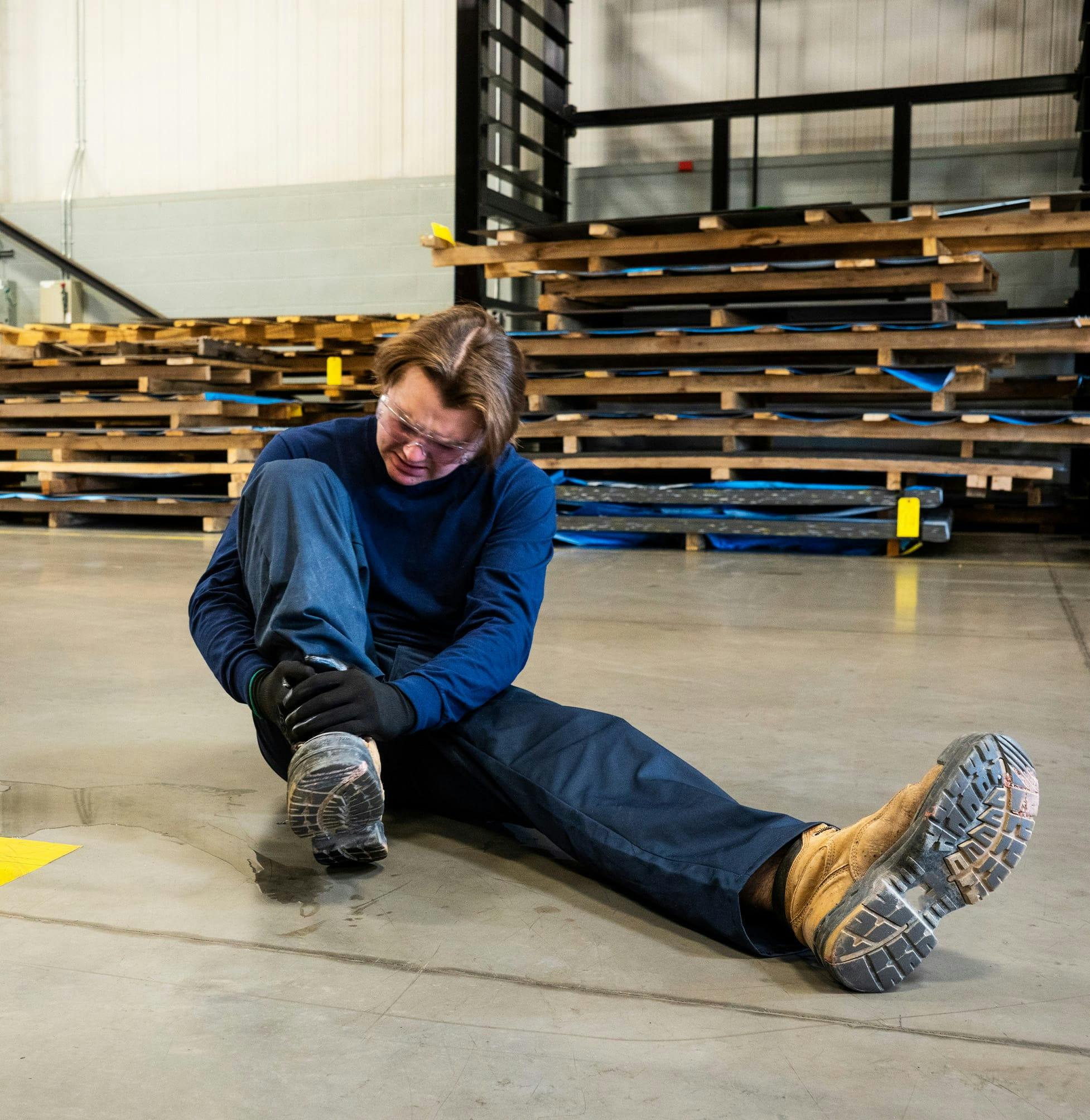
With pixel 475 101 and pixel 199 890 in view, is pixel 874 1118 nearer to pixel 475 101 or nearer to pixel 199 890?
pixel 199 890

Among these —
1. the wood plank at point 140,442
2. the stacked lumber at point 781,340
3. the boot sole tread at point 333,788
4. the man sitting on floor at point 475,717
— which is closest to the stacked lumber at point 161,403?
the wood plank at point 140,442

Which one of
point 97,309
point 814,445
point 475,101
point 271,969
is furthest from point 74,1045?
point 97,309

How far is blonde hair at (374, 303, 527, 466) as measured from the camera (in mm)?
1995

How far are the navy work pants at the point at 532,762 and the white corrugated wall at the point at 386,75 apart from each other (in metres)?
8.45

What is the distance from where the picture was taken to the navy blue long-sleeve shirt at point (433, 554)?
7.13 ft

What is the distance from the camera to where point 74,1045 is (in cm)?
146

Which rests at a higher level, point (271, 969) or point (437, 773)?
point (437, 773)

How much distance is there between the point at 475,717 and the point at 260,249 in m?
A: 9.91

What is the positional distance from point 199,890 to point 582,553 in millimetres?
5077

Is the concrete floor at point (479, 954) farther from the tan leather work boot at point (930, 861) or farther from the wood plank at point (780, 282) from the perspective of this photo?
the wood plank at point (780, 282)

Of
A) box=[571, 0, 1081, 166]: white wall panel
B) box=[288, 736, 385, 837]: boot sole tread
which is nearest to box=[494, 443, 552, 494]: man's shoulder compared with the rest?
box=[288, 736, 385, 837]: boot sole tread

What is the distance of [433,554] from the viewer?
2246mm

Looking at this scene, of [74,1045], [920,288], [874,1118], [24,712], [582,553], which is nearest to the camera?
[874,1118]

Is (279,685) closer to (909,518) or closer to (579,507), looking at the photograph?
(909,518)
